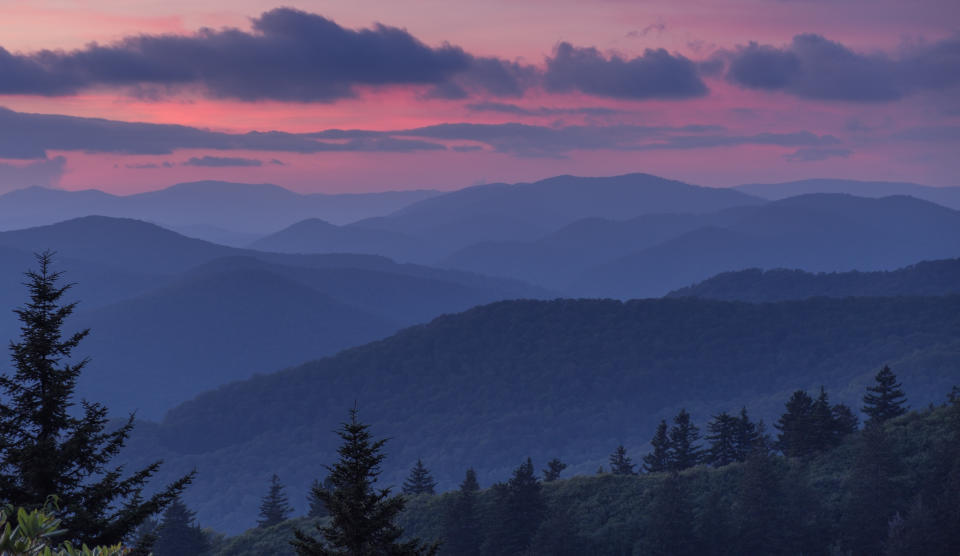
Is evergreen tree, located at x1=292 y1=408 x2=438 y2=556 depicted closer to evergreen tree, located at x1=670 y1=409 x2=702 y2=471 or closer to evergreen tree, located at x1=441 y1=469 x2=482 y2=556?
evergreen tree, located at x1=441 y1=469 x2=482 y2=556

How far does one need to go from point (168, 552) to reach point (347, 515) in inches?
2476

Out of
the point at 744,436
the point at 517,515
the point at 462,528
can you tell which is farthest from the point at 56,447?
the point at 744,436

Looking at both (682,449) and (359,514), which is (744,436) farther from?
(359,514)

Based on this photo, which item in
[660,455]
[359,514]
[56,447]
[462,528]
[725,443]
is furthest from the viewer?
[660,455]

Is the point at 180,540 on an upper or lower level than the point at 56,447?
lower

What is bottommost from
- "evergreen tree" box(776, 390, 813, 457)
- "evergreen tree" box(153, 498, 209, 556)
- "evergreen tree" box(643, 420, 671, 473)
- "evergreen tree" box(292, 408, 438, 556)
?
"evergreen tree" box(153, 498, 209, 556)

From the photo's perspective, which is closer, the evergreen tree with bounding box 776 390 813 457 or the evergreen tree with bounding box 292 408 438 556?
the evergreen tree with bounding box 292 408 438 556

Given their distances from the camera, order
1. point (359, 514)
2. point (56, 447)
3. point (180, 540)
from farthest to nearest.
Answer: point (180, 540)
point (56, 447)
point (359, 514)

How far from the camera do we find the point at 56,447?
19.4 metres

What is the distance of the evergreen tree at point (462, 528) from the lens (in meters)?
56.5

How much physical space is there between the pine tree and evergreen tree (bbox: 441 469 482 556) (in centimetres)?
3881

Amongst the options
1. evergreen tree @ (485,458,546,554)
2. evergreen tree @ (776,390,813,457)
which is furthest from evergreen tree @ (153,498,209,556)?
evergreen tree @ (776,390,813,457)

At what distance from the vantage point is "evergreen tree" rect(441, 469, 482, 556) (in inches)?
2224

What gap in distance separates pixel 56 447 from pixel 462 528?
41.2 m
